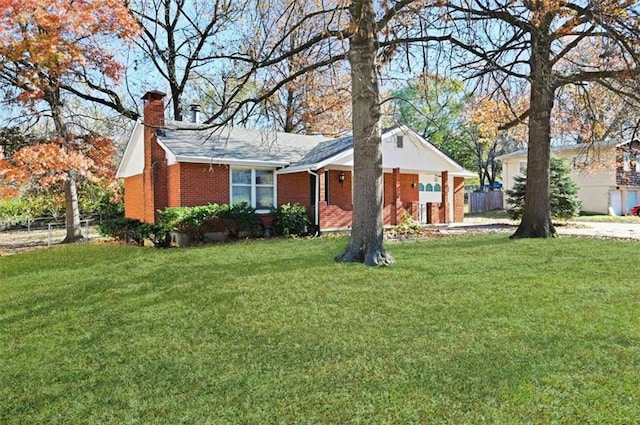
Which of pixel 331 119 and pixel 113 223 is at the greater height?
pixel 331 119

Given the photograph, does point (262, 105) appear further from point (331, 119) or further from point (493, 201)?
point (493, 201)

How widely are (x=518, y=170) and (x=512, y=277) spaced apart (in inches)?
1011

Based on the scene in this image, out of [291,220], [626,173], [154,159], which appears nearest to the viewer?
[291,220]

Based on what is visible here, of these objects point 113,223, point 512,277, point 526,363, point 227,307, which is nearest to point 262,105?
point 227,307

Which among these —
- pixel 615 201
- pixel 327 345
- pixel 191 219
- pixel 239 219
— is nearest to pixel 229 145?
pixel 239 219

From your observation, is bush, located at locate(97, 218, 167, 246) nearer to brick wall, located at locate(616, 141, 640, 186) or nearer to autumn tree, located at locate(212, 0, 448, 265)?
autumn tree, located at locate(212, 0, 448, 265)

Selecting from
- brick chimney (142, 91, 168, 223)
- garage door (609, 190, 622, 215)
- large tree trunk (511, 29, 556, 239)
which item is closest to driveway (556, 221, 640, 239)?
large tree trunk (511, 29, 556, 239)

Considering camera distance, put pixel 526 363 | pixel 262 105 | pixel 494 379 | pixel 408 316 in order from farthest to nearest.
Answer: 1. pixel 262 105
2. pixel 408 316
3. pixel 526 363
4. pixel 494 379

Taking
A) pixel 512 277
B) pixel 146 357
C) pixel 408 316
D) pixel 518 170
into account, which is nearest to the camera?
pixel 146 357

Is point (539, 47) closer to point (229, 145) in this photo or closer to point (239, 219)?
point (239, 219)

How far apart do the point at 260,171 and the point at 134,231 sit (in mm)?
4903

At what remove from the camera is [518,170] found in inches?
1146

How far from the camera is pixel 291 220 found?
13828mm

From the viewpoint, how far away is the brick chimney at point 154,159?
1423cm
